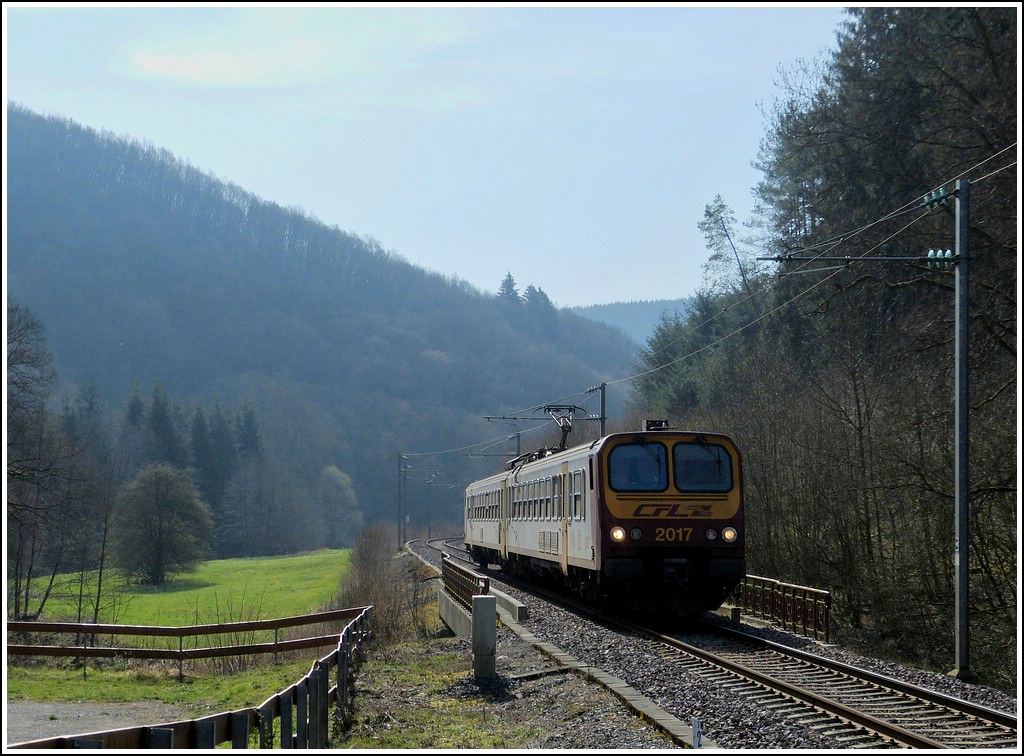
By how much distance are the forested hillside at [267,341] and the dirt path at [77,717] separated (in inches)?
3021

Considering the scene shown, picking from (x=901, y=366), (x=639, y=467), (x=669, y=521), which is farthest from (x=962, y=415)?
(x=901, y=366)

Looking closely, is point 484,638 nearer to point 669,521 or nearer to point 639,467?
point 669,521

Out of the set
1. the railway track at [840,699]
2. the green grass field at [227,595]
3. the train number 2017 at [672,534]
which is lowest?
the green grass field at [227,595]

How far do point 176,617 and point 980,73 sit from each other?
30454mm

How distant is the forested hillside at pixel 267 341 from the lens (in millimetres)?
102125

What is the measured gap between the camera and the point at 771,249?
3869cm

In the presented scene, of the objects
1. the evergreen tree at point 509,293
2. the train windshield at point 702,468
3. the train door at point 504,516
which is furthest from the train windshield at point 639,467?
the evergreen tree at point 509,293

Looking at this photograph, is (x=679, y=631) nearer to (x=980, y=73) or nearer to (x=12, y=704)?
(x=12, y=704)

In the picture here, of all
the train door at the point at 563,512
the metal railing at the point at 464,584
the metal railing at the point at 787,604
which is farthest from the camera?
the train door at the point at 563,512

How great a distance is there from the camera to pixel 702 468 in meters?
16.7

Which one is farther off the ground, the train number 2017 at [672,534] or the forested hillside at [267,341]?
the forested hillside at [267,341]

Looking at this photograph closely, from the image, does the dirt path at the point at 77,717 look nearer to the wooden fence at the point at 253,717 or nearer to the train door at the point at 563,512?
the wooden fence at the point at 253,717

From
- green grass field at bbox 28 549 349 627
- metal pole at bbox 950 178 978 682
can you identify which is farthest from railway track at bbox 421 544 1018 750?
green grass field at bbox 28 549 349 627

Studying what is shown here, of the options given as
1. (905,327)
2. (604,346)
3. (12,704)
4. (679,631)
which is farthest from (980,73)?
(604,346)
